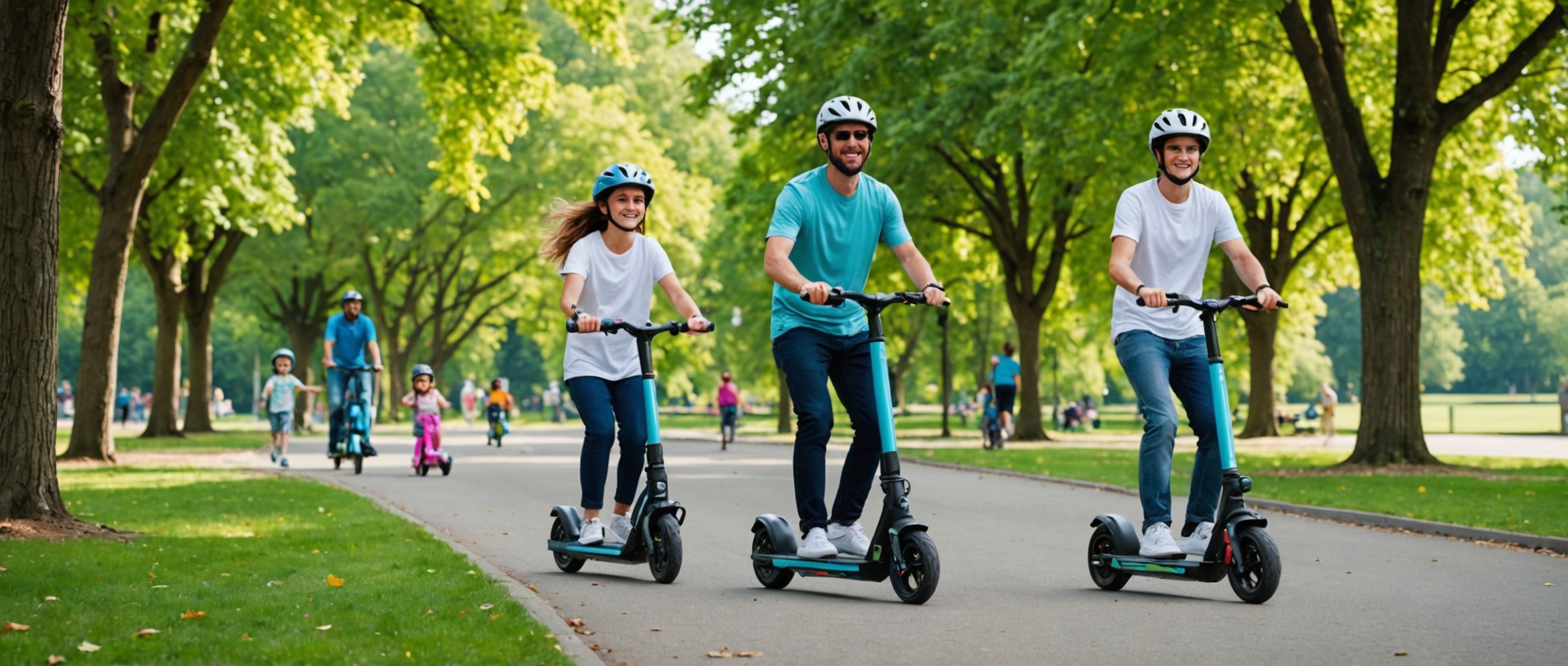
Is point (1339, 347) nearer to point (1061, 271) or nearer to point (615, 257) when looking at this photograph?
point (1061, 271)

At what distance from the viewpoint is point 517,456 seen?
2580 centimetres

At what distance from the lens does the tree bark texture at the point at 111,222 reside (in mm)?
19016

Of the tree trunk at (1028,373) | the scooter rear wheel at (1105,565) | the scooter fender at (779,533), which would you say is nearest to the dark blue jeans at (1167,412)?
the scooter rear wheel at (1105,565)

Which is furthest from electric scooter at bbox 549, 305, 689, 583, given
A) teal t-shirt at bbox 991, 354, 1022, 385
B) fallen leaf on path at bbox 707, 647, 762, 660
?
teal t-shirt at bbox 991, 354, 1022, 385

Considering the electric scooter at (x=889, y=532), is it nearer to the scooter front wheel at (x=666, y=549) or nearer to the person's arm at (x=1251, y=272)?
the scooter front wheel at (x=666, y=549)

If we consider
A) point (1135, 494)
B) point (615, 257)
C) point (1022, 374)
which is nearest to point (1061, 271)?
point (1022, 374)

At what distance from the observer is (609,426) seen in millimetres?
8234

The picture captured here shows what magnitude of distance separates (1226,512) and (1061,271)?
109ft

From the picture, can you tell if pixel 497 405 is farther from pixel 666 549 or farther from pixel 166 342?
pixel 666 549

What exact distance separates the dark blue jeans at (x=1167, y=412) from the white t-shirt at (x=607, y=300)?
91.4 inches

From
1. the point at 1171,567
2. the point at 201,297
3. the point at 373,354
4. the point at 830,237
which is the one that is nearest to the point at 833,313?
the point at 830,237

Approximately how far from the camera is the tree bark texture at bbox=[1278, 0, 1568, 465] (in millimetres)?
19234

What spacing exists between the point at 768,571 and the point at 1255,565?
2.13 meters

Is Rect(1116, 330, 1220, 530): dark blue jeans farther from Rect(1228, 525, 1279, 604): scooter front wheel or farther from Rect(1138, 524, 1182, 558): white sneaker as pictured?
Rect(1228, 525, 1279, 604): scooter front wheel
